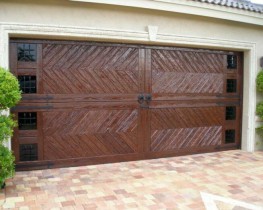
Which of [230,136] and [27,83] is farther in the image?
[230,136]

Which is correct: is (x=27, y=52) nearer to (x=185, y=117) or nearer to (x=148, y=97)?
(x=148, y=97)

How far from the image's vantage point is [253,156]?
670cm

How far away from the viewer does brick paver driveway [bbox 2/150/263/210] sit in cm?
398

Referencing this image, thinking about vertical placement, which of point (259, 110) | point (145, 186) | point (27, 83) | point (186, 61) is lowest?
point (145, 186)

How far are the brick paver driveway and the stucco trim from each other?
3041 mm

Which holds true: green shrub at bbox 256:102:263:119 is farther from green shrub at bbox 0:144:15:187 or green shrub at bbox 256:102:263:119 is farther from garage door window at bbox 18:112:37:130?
green shrub at bbox 0:144:15:187

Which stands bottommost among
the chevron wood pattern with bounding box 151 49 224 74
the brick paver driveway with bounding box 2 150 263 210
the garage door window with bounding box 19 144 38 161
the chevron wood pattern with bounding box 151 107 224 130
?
the brick paver driveway with bounding box 2 150 263 210

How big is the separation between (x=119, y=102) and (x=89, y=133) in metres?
0.87

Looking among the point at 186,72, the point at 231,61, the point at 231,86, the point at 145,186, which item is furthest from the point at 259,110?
the point at 145,186

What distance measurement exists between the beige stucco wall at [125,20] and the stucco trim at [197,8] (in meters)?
0.26

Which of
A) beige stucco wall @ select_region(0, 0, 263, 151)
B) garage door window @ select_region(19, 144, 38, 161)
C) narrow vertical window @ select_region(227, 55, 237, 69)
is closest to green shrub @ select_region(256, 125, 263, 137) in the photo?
beige stucco wall @ select_region(0, 0, 263, 151)

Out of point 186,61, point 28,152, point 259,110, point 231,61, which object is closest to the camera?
point 28,152

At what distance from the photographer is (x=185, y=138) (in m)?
6.66

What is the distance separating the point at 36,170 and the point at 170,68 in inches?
135
